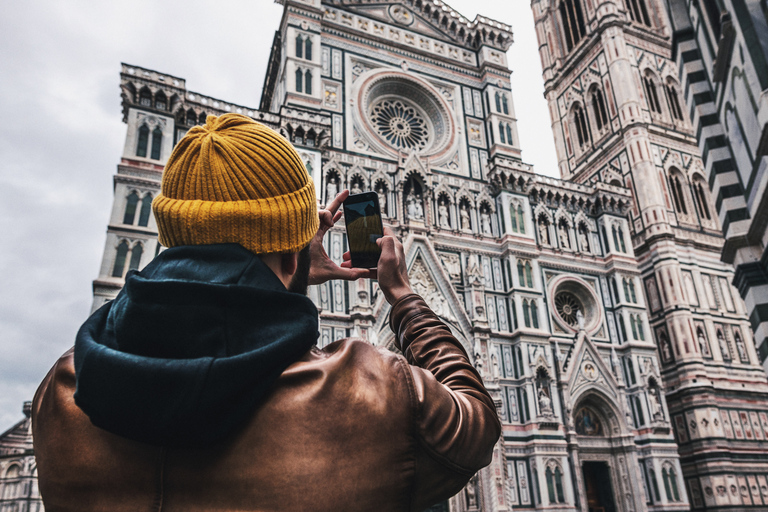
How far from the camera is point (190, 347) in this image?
107 centimetres

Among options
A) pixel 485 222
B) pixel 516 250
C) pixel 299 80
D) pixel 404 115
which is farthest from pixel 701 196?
pixel 299 80

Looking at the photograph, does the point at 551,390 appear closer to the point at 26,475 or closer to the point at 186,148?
the point at 186,148

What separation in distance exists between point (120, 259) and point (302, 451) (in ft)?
48.9

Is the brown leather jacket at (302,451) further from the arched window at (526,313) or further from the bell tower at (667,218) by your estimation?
the bell tower at (667,218)

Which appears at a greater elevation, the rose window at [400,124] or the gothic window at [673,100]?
the gothic window at [673,100]

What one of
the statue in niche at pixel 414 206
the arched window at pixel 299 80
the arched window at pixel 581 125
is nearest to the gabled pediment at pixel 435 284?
the statue in niche at pixel 414 206

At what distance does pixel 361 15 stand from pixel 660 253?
15.0 m

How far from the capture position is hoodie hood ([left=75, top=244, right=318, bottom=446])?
3.30ft

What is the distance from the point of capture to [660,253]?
22.6 metres

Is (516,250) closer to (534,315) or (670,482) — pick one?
(534,315)

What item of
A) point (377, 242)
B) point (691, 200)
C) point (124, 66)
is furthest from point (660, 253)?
point (377, 242)

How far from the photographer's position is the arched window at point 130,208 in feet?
49.1

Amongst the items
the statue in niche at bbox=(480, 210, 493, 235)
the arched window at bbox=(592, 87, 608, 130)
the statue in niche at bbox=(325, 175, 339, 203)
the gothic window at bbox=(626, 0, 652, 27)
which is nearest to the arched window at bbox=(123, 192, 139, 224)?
the statue in niche at bbox=(325, 175, 339, 203)

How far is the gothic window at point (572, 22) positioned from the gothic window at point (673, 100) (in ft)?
17.0
